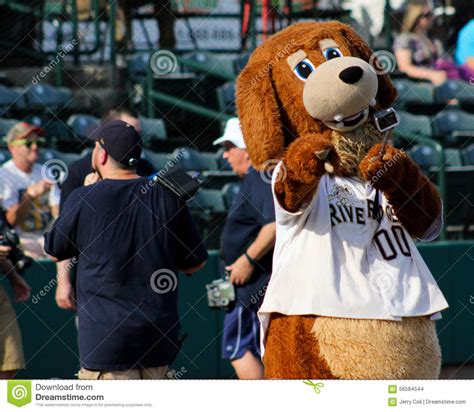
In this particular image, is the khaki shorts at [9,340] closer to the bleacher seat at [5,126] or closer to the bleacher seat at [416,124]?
the bleacher seat at [5,126]

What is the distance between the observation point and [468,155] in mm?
8516

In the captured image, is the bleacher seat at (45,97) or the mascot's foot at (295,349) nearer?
the mascot's foot at (295,349)

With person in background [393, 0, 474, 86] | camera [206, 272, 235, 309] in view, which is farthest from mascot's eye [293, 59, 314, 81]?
person in background [393, 0, 474, 86]

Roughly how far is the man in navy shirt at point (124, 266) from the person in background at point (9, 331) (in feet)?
3.31

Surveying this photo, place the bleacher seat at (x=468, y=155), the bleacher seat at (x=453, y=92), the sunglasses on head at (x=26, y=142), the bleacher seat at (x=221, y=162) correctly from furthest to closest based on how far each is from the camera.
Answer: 1. the bleacher seat at (x=453, y=92)
2. the bleacher seat at (x=468, y=155)
3. the bleacher seat at (x=221, y=162)
4. the sunglasses on head at (x=26, y=142)

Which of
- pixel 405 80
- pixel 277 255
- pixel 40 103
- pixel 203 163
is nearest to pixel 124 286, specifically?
pixel 277 255

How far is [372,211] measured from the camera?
3.82m

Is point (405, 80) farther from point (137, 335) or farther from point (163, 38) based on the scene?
point (137, 335)

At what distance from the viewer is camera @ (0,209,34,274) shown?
17.7 ft

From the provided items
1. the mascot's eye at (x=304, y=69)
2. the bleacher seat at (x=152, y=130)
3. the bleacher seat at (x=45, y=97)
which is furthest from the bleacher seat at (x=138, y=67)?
the mascot's eye at (x=304, y=69)

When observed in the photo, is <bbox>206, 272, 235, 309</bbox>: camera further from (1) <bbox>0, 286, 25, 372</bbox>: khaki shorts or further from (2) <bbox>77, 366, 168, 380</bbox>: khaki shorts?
(2) <bbox>77, 366, 168, 380</bbox>: khaki shorts

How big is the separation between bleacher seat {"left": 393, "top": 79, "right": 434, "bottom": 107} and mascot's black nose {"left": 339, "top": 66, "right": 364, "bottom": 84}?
18.7 ft

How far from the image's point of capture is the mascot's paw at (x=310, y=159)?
11.6 ft
